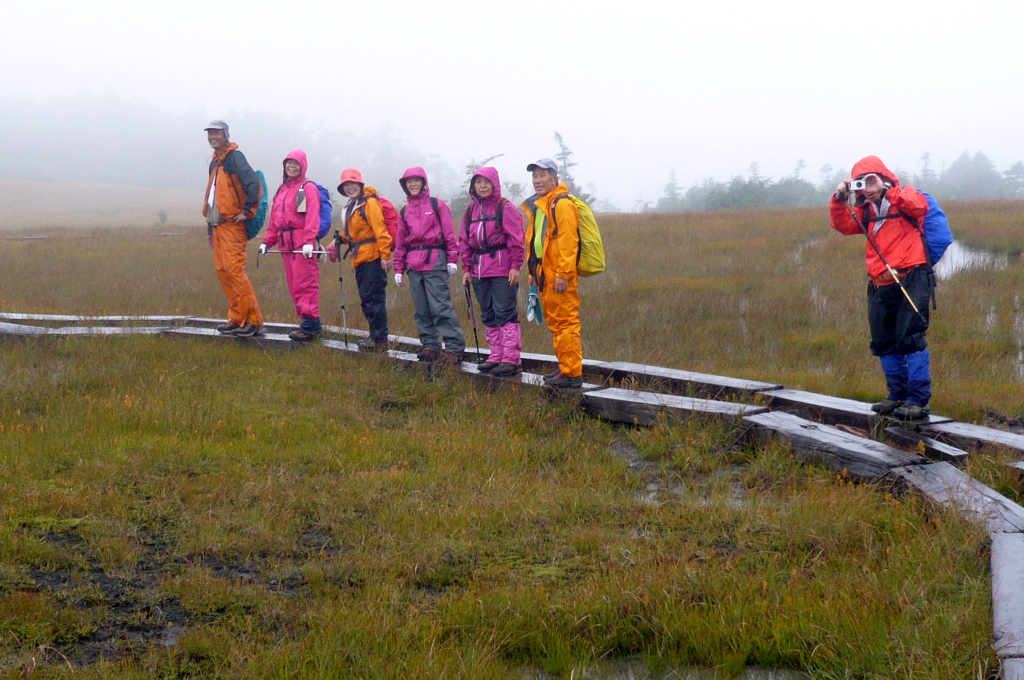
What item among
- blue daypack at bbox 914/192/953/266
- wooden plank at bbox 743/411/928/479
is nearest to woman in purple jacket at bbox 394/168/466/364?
wooden plank at bbox 743/411/928/479

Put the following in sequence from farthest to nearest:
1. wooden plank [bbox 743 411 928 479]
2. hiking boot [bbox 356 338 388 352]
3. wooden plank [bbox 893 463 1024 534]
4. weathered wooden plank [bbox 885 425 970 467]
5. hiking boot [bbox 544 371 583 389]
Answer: hiking boot [bbox 356 338 388 352], hiking boot [bbox 544 371 583 389], weathered wooden plank [bbox 885 425 970 467], wooden plank [bbox 743 411 928 479], wooden plank [bbox 893 463 1024 534]

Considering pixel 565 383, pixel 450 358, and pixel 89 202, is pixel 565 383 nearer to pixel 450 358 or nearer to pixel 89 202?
pixel 450 358

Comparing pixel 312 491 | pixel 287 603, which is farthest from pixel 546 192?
pixel 287 603

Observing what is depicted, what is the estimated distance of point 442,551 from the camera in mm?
4012

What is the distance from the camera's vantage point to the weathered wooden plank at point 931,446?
485cm

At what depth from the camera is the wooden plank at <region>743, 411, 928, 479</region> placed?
471 centimetres

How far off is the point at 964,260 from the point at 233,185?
1099 cm

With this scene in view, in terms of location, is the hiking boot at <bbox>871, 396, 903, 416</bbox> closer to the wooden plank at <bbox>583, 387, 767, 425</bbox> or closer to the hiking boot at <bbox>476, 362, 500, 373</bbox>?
the wooden plank at <bbox>583, 387, 767, 425</bbox>

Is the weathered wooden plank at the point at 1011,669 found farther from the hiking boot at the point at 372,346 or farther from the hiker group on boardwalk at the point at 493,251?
the hiking boot at the point at 372,346

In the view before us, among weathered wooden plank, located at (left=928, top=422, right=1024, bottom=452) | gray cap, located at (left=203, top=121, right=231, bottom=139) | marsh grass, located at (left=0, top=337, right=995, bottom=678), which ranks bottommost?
marsh grass, located at (left=0, top=337, right=995, bottom=678)

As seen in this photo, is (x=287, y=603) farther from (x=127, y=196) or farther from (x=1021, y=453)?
(x=127, y=196)

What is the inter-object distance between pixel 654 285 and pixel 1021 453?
7956mm

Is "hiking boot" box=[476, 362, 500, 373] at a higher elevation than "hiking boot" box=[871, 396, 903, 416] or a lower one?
higher

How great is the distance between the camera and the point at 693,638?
312 centimetres
